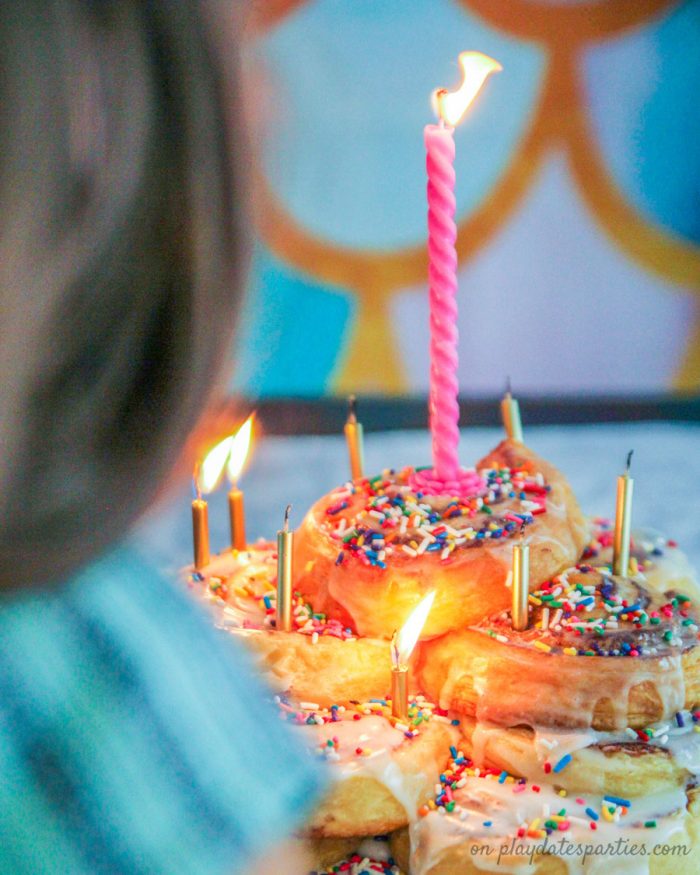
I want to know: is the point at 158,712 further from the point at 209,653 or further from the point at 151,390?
the point at 151,390

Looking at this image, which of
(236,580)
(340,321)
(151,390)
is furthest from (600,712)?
(340,321)

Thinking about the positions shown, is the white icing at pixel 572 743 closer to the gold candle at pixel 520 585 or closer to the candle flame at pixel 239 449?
the gold candle at pixel 520 585

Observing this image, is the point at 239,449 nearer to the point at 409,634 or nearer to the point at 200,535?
the point at 200,535

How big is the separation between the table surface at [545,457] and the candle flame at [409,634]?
124 cm

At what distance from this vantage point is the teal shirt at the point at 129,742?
2.10 ft

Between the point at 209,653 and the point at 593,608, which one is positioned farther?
the point at 593,608

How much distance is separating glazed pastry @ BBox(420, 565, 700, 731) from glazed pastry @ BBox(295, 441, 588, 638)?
0.08m

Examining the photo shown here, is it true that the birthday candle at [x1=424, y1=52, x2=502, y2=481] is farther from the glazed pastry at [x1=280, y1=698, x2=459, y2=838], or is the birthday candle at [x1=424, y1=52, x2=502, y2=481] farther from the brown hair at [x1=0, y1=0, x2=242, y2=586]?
the brown hair at [x1=0, y1=0, x2=242, y2=586]

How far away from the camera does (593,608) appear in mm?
1782

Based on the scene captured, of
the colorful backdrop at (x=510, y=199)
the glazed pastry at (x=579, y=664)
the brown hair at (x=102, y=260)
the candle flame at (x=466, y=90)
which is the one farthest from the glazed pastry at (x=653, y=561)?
the colorful backdrop at (x=510, y=199)

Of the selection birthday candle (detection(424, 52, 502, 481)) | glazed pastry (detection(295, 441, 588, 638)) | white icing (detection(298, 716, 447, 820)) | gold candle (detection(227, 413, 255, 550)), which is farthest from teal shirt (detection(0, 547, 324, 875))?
gold candle (detection(227, 413, 255, 550))

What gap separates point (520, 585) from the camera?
173 cm

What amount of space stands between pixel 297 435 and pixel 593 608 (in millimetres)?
2885

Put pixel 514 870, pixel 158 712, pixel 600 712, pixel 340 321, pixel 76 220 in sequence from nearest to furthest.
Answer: pixel 76 220 → pixel 158 712 → pixel 514 870 → pixel 600 712 → pixel 340 321
